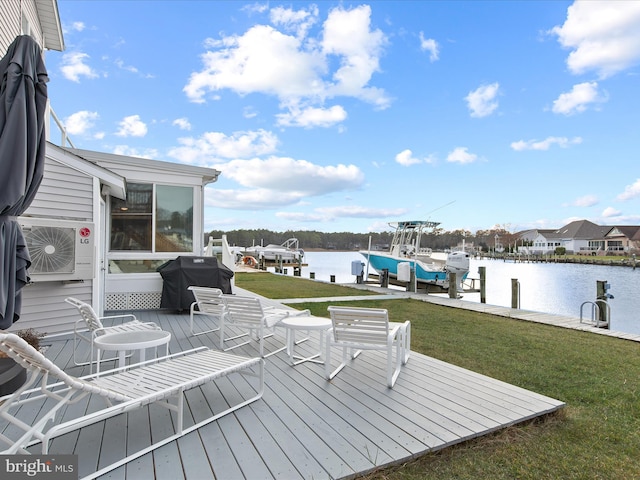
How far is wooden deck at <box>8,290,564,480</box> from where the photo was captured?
210 centimetres

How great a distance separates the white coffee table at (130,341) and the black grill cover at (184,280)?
11.0ft

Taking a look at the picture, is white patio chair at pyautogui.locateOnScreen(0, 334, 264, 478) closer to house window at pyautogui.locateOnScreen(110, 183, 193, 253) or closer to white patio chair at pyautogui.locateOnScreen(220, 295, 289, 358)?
white patio chair at pyautogui.locateOnScreen(220, 295, 289, 358)

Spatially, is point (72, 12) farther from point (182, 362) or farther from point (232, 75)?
point (182, 362)

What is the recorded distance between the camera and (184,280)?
675 centimetres

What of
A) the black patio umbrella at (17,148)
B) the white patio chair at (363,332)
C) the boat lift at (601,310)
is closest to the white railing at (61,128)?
the black patio umbrella at (17,148)

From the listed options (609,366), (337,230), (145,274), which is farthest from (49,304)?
(337,230)

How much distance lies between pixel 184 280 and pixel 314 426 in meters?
4.86

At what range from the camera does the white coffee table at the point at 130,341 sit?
9.73 ft

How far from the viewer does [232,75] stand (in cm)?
1097

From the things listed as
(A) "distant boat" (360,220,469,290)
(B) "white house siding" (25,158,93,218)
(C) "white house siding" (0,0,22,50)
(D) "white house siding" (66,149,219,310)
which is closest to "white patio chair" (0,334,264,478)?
(B) "white house siding" (25,158,93,218)

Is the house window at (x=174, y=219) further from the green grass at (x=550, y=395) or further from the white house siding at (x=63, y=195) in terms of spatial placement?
the green grass at (x=550, y=395)

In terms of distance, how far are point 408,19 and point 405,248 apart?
10.8 m

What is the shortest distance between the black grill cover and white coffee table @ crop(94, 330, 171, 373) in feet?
11.0

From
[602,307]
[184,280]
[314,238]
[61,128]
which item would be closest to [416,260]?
[602,307]
